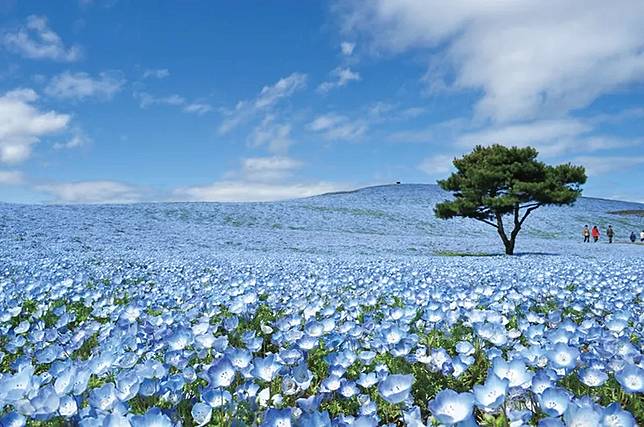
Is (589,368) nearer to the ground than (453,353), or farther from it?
farther from it

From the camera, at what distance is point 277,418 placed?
175cm

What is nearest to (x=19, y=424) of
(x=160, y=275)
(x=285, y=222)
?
(x=160, y=275)

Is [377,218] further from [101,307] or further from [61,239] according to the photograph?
[101,307]

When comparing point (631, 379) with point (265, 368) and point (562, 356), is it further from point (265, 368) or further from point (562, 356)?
point (265, 368)

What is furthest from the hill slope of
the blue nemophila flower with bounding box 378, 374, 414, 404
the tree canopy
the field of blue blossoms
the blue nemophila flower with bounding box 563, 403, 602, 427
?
the blue nemophila flower with bounding box 563, 403, 602, 427

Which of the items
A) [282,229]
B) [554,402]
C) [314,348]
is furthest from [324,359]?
[282,229]

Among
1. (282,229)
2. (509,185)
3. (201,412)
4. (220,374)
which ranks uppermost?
(509,185)

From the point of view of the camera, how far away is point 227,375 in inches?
83.6

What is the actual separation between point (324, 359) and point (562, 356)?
1.14 meters

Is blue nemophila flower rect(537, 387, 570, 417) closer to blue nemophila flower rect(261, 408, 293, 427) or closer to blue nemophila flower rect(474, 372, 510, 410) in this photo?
blue nemophila flower rect(474, 372, 510, 410)

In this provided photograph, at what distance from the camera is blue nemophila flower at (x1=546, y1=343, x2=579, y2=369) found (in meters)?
2.35

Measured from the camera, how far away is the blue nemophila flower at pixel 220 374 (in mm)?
2105

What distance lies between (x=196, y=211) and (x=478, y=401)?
109 feet

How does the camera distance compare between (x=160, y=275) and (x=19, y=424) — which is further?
(x=160, y=275)
